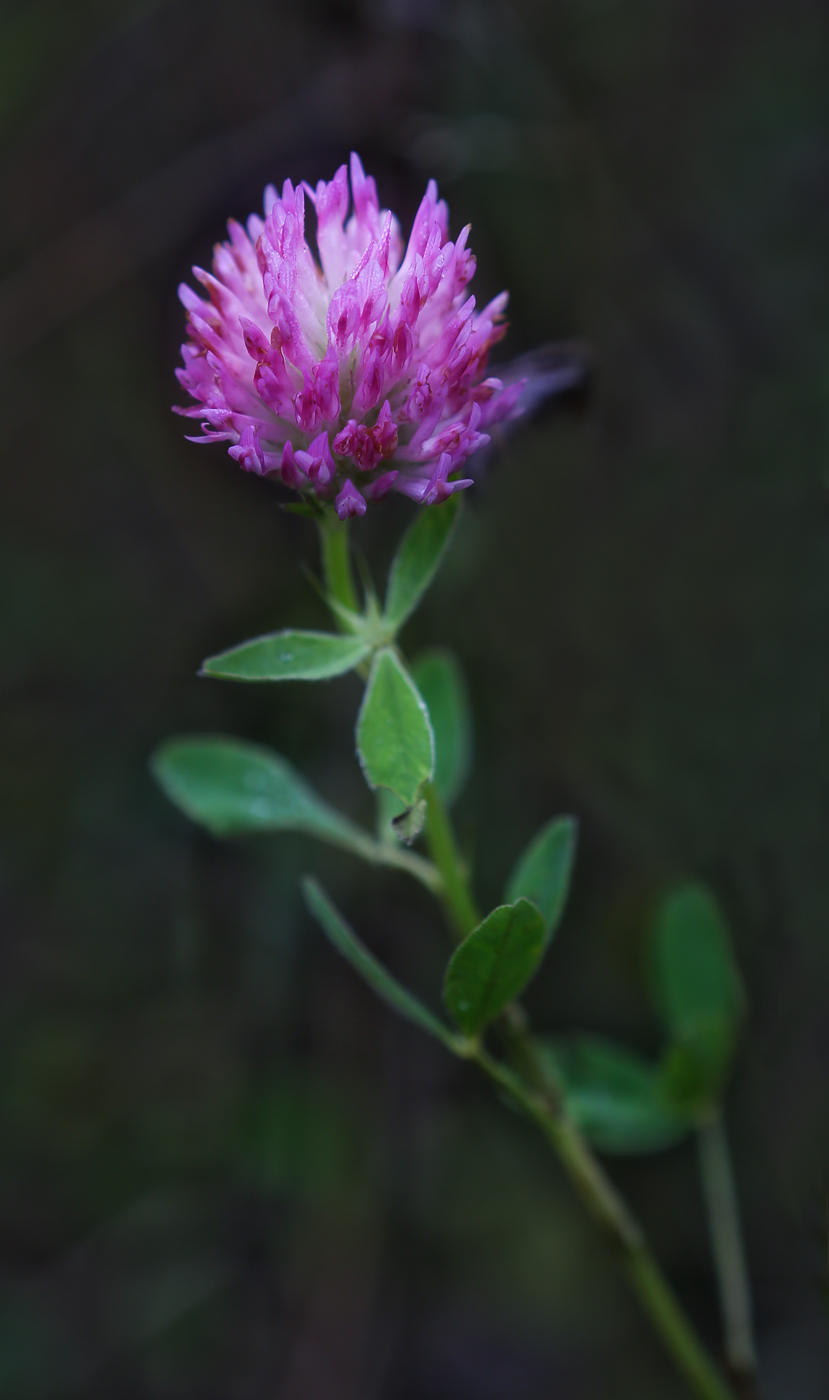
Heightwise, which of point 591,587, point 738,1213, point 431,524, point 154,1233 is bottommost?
point 738,1213

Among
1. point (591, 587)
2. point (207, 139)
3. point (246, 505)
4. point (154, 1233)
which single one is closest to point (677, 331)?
point (591, 587)

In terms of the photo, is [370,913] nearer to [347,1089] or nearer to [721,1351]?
[347,1089]

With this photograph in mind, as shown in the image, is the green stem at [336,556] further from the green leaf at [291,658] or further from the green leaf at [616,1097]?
the green leaf at [616,1097]

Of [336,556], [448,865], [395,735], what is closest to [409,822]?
[395,735]

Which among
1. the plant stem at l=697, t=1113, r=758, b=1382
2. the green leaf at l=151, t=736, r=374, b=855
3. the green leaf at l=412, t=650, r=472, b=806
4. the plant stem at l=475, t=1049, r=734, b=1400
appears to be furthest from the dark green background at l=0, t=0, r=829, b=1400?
the green leaf at l=151, t=736, r=374, b=855

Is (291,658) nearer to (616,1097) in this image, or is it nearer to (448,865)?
(448,865)

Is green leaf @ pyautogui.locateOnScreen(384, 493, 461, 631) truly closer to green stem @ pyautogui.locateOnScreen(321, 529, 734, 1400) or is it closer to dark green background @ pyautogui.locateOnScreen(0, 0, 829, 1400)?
green stem @ pyautogui.locateOnScreen(321, 529, 734, 1400)
